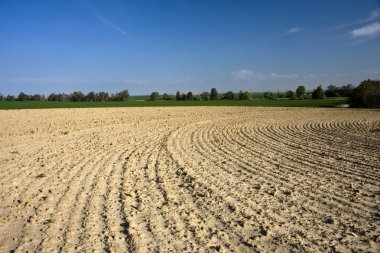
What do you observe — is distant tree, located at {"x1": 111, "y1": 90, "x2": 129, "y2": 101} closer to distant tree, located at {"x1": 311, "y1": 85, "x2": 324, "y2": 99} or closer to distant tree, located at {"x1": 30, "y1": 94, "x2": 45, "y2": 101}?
distant tree, located at {"x1": 30, "y1": 94, "x2": 45, "y2": 101}

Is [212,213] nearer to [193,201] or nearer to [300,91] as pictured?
[193,201]

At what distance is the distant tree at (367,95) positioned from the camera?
158 ft

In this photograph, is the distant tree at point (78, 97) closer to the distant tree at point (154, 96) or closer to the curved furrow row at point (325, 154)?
the distant tree at point (154, 96)

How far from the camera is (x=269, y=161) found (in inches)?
388

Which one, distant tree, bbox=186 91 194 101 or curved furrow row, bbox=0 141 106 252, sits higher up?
distant tree, bbox=186 91 194 101

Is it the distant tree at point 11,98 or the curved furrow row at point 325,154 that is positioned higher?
the distant tree at point 11,98

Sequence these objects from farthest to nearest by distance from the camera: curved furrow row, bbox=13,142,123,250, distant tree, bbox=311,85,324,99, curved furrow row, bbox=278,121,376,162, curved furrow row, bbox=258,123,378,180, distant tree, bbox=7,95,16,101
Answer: distant tree, bbox=7,95,16,101
distant tree, bbox=311,85,324,99
curved furrow row, bbox=278,121,376,162
curved furrow row, bbox=258,123,378,180
curved furrow row, bbox=13,142,123,250

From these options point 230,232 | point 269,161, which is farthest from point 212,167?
point 230,232

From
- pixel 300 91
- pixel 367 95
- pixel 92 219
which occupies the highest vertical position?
pixel 300 91

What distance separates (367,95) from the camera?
4919 centimetres

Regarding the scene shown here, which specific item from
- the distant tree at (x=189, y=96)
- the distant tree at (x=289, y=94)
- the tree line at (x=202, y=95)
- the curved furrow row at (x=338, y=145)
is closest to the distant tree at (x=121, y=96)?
the tree line at (x=202, y=95)

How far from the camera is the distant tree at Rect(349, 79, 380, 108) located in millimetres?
48294

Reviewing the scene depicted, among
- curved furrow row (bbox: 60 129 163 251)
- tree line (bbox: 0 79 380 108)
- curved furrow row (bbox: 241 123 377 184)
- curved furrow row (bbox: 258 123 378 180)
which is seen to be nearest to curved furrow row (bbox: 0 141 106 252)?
curved furrow row (bbox: 60 129 163 251)

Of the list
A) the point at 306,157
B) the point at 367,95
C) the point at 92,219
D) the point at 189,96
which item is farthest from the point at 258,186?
the point at 189,96
